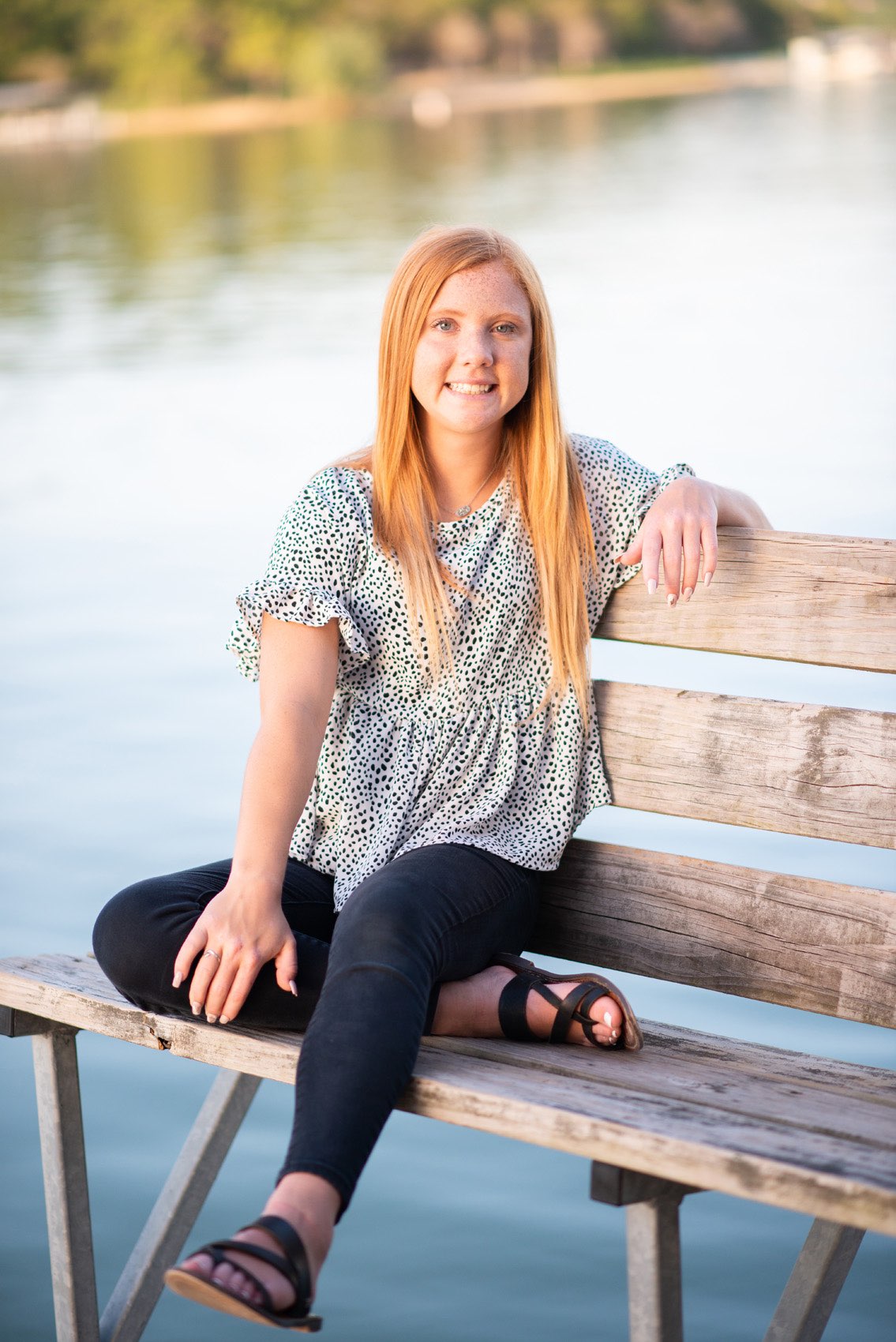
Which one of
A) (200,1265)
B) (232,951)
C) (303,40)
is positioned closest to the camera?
(200,1265)

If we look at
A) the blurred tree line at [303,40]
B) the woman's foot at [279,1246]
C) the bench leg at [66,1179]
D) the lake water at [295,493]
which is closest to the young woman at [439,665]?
the bench leg at [66,1179]

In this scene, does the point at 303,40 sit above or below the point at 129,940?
above

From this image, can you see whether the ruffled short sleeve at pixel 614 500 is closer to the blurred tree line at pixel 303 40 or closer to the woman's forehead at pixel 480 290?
the woman's forehead at pixel 480 290

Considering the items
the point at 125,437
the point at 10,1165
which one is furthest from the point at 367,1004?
the point at 125,437

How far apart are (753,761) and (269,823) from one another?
0.57 meters

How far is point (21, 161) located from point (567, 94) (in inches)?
Answer: 749

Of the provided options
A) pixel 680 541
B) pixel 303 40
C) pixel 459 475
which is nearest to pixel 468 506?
pixel 459 475

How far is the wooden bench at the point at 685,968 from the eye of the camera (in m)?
1.68

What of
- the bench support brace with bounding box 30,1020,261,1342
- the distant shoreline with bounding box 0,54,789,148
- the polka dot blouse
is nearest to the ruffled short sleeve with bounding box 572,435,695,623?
the polka dot blouse

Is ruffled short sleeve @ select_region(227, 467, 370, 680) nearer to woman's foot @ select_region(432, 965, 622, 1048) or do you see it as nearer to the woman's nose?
the woman's nose

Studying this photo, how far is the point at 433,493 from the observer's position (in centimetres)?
224

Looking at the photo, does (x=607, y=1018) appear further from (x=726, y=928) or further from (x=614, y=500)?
(x=614, y=500)

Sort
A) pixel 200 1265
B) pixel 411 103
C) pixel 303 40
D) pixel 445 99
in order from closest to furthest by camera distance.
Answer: pixel 200 1265 → pixel 303 40 → pixel 411 103 → pixel 445 99

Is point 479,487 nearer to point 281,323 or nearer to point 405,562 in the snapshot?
point 405,562
